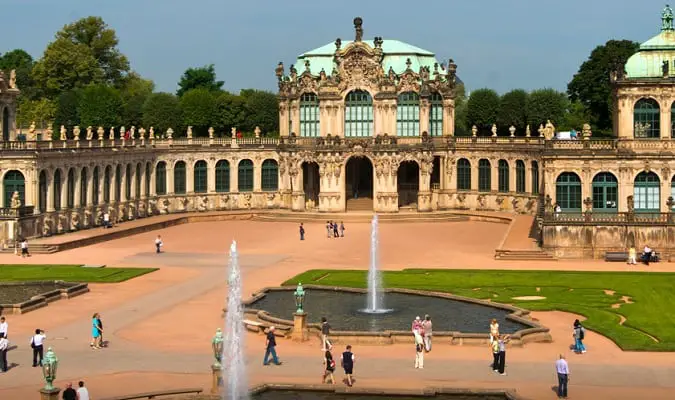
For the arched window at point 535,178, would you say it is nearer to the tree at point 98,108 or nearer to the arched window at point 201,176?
the arched window at point 201,176

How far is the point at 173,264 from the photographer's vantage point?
71625mm

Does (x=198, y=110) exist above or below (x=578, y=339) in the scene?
above

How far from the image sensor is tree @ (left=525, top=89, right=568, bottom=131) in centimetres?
12700

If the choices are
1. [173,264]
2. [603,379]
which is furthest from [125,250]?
[603,379]

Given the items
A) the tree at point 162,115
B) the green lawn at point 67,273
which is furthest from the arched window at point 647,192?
the tree at point 162,115

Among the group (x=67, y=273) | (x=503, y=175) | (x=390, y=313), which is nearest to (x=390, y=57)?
(x=503, y=175)

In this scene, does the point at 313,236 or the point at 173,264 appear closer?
the point at 173,264

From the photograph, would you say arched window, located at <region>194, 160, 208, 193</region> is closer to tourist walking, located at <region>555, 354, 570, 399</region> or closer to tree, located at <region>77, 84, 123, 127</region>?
Result: tree, located at <region>77, 84, 123, 127</region>

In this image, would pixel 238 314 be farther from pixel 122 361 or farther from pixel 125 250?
pixel 125 250

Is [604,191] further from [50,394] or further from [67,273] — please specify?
[50,394]

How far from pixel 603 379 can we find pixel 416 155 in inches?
2557

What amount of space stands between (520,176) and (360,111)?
54.3 ft

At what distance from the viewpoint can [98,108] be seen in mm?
129250

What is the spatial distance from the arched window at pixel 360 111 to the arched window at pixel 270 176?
8699 mm
